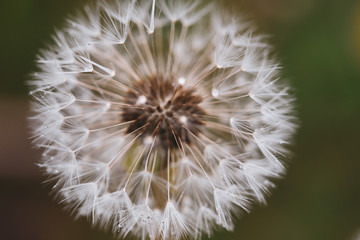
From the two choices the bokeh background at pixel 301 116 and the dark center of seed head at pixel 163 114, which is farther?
the bokeh background at pixel 301 116

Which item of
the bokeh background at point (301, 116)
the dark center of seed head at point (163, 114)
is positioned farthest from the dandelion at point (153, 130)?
the bokeh background at point (301, 116)

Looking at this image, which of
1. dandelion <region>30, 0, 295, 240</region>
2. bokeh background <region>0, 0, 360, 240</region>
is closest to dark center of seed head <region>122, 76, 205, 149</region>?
dandelion <region>30, 0, 295, 240</region>

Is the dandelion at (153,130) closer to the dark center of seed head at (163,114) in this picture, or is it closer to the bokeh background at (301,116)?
the dark center of seed head at (163,114)

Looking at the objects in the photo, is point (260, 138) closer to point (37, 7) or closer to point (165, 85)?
point (165, 85)

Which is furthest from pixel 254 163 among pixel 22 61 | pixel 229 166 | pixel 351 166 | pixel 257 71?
pixel 22 61

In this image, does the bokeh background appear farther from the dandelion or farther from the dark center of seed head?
the dark center of seed head
